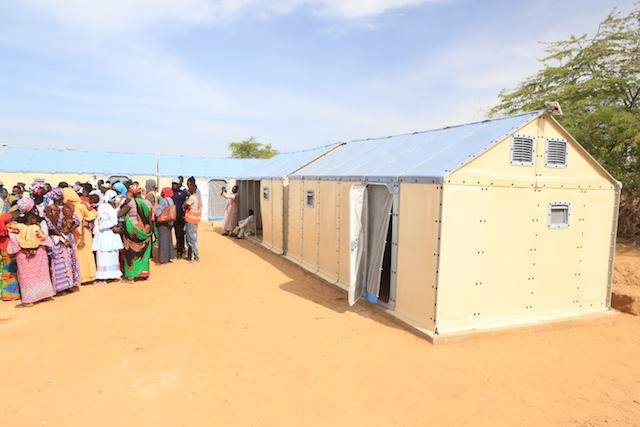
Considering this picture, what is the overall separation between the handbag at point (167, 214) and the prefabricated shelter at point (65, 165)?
13.9 metres

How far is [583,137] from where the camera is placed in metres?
Answer: 11.3

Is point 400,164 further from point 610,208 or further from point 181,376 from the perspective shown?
point 181,376

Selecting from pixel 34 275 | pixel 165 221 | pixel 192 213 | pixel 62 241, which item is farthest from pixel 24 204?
pixel 192 213

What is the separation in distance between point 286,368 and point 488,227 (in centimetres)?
343

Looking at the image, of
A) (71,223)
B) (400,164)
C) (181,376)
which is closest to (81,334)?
(181,376)

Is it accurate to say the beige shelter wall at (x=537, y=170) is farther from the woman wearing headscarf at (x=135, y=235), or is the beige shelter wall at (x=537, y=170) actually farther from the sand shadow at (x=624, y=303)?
the woman wearing headscarf at (x=135, y=235)

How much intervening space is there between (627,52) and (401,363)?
1241cm

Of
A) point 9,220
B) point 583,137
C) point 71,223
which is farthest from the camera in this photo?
point 583,137

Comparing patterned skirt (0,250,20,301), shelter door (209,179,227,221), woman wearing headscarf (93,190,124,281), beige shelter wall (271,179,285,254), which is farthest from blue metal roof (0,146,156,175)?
patterned skirt (0,250,20,301)

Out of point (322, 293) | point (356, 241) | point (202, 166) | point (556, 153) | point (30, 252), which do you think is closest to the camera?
point (556, 153)

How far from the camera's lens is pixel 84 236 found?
7.73m

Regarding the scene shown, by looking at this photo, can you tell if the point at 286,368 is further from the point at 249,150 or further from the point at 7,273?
the point at 249,150

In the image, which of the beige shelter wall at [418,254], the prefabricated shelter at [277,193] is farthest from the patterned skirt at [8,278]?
the beige shelter wall at [418,254]

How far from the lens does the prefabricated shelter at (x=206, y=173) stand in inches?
906
